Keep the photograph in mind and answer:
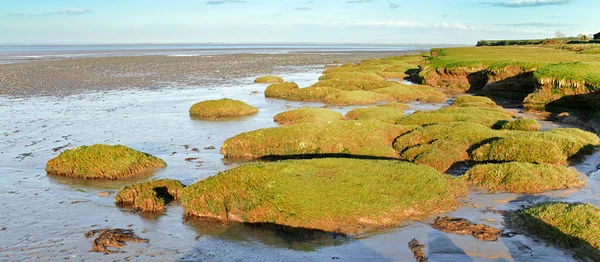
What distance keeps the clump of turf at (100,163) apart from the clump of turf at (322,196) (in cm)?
469

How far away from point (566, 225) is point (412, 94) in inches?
1121

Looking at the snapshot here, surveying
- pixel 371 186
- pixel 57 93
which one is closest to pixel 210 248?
pixel 371 186

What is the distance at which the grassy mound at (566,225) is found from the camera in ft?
34.0

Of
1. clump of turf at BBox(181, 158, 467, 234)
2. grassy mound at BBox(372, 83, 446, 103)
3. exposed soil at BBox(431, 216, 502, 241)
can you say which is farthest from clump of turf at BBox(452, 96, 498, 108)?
exposed soil at BBox(431, 216, 502, 241)

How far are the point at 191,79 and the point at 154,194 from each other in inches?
1801

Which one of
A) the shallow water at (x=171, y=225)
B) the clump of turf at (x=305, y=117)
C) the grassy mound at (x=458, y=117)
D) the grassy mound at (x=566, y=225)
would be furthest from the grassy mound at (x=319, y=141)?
the grassy mound at (x=566, y=225)

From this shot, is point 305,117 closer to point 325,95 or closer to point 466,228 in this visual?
point 325,95

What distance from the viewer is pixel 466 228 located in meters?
11.8

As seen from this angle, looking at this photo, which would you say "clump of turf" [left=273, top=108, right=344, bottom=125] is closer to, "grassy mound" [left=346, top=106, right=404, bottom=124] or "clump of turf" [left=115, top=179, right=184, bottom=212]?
"grassy mound" [left=346, top=106, right=404, bottom=124]

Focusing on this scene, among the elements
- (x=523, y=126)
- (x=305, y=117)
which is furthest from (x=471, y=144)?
(x=305, y=117)

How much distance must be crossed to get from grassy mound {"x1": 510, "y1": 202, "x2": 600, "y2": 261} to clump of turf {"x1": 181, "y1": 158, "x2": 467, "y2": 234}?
1.96 meters

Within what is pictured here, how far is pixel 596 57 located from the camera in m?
42.3

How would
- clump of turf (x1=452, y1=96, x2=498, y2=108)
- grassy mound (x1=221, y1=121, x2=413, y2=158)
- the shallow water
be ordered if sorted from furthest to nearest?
1. clump of turf (x1=452, y1=96, x2=498, y2=108)
2. grassy mound (x1=221, y1=121, x2=413, y2=158)
3. the shallow water

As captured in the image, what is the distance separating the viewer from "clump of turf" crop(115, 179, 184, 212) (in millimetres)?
13664
